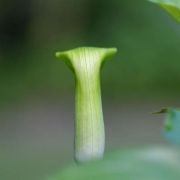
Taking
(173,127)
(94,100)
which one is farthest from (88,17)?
(173,127)

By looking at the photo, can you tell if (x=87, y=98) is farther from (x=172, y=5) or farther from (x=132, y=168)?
(x=132, y=168)

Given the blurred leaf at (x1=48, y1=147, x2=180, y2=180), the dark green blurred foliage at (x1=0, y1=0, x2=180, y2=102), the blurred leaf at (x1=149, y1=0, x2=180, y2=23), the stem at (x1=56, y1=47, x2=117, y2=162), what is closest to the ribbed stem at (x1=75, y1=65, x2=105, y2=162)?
the stem at (x1=56, y1=47, x2=117, y2=162)

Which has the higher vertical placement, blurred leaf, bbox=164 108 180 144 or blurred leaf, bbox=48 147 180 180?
blurred leaf, bbox=164 108 180 144

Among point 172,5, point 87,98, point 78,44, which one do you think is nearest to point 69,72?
point 78,44

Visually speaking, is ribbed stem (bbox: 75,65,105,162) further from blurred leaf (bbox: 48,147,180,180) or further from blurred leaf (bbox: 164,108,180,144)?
blurred leaf (bbox: 48,147,180,180)

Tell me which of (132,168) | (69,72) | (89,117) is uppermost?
(69,72)

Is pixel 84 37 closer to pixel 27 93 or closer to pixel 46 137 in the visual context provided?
pixel 27 93
